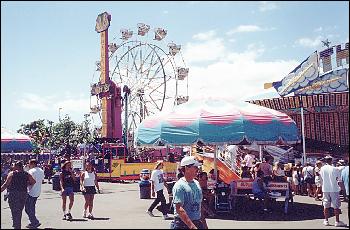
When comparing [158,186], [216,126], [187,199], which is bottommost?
[158,186]

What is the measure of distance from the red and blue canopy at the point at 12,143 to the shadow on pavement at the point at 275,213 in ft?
18.9

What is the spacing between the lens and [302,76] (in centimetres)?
1389

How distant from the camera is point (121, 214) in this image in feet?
34.4

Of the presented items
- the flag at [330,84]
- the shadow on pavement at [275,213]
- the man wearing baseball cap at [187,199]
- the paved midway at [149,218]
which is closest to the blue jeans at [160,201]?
the paved midway at [149,218]

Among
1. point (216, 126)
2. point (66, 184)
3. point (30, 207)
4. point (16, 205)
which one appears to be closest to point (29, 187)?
point (30, 207)

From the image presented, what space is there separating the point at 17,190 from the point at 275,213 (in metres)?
6.15

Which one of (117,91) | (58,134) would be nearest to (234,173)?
(117,91)

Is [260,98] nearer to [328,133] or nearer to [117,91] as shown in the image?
[328,133]

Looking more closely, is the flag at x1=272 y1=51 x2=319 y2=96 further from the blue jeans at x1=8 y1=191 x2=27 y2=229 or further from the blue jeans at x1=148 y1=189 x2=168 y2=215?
the blue jeans at x1=8 y1=191 x2=27 y2=229

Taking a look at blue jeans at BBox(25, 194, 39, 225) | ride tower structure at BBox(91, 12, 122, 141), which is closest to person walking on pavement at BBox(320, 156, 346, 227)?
blue jeans at BBox(25, 194, 39, 225)

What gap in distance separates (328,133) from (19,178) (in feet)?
51.8

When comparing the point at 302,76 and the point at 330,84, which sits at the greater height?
the point at 302,76

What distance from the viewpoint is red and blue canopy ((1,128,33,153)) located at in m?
4.97

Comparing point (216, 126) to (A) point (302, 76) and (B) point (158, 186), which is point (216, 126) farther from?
(A) point (302, 76)
